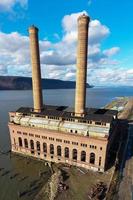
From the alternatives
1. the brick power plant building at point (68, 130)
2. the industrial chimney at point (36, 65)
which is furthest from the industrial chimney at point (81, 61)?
the industrial chimney at point (36, 65)

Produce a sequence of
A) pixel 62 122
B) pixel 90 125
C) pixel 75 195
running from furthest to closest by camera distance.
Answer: pixel 62 122 → pixel 90 125 → pixel 75 195

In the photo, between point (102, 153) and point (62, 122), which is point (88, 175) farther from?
point (62, 122)

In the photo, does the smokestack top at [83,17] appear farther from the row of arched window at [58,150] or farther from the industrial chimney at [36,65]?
the row of arched window at [58,150]

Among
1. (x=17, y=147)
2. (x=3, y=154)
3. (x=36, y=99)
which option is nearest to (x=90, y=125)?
(x=36, y=99)

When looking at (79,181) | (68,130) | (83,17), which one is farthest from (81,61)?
(79,181)

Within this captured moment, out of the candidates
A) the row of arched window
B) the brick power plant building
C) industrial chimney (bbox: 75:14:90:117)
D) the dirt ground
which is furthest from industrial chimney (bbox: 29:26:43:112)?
the dirt ground

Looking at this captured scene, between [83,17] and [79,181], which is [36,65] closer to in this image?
[83,17]

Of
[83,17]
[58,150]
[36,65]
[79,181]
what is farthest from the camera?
[36,65]
